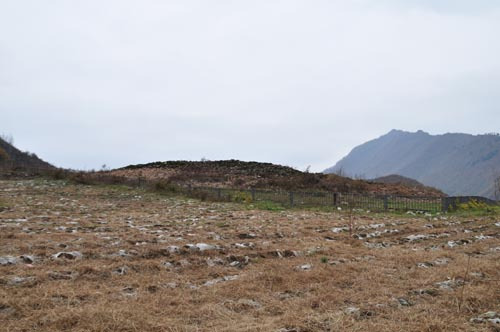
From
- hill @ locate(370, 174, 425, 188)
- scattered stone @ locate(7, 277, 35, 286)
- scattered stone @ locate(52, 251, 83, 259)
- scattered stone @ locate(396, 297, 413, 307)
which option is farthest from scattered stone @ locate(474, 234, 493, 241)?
hill @ locate(370, 174, 425, 188)

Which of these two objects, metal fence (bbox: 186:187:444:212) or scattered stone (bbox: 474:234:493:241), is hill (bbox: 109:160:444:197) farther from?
scattered stone (bbox: 474:234:493:241)

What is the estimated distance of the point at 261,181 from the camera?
32344 mm

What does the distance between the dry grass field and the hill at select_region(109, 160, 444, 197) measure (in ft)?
60.9

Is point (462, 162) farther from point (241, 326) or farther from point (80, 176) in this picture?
point (241, 326)

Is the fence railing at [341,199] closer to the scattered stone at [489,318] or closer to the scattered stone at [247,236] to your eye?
the scattered stone at [247,236]

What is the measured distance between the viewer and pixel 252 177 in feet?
113

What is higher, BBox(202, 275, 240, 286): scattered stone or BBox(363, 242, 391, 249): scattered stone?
BBox(363, 242, 391, 249): scattered stone

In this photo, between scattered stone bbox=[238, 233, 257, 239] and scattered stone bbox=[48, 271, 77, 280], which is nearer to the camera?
scattered stone bbox=[48, 271, 77, 280]

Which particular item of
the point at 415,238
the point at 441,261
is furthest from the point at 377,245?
the point at 441,261

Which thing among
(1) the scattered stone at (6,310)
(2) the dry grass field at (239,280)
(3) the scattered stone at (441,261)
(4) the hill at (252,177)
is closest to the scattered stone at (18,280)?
(2) the dry grass field at (239,280)

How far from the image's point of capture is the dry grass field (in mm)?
3996

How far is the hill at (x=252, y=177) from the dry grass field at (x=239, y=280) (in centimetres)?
1857

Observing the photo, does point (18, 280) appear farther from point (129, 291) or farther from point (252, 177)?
point (252, 177)

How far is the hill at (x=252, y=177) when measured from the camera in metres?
30.8
